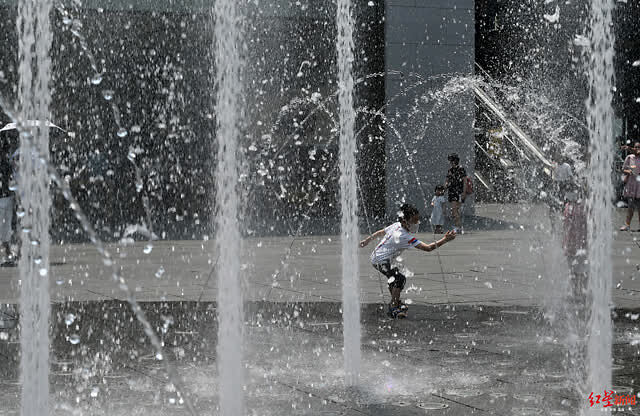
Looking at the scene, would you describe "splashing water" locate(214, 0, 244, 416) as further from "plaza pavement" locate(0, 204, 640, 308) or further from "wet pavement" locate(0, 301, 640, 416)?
"plaza pavement" locate(0, 204, 640, 308)

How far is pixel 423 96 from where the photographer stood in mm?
20125

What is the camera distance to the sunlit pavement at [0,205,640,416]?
5.01m

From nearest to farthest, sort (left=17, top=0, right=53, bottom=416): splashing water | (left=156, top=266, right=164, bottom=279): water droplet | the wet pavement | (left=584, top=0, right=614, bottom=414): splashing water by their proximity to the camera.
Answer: (left=17, top=0, right=53, bottom=416): splashing water < the wet pavement < (left=584, top=0, right=614, bottom=414): splashing water < (left=156, top=266, right=164, bottom=279): water droplet

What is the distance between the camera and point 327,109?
23172mm

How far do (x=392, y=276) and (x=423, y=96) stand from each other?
1293 centimetres

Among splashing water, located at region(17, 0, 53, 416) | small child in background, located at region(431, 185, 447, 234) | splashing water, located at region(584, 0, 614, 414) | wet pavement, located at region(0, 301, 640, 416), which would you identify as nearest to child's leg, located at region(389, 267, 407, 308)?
wet pavement, located at region(0, 301, 640, 416)

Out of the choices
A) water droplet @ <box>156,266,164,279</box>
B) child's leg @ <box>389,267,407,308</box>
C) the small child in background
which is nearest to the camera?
child's leg @ <box>389,267,407,308</box>

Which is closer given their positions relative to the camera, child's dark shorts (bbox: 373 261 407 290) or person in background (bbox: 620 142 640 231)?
child's dark shorts (bbox: 373 261 407 290)

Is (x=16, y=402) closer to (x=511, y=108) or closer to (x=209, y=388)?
(x=209, y=388)

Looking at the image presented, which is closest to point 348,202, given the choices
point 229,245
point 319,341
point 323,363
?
point 319,341

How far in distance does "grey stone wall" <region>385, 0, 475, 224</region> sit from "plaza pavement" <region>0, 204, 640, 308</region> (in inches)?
192

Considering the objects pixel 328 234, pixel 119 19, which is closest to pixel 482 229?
pixel 328 234

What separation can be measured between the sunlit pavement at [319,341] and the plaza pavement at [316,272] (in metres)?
0.03

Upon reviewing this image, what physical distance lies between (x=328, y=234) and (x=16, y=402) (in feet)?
38.0
